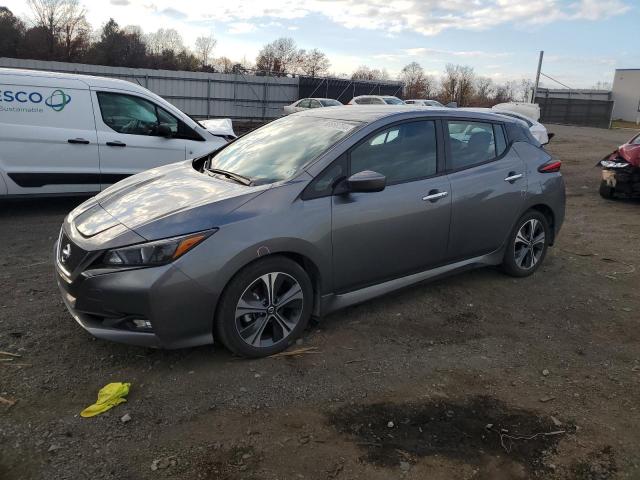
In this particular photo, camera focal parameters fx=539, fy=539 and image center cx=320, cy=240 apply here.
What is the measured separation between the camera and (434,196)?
4312mm

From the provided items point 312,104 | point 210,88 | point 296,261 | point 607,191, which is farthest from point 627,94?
point 296,261

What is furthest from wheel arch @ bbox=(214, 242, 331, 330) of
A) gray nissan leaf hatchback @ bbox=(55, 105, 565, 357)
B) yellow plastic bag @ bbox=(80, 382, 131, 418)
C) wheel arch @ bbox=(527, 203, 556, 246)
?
wheel arch @ bbox=(527, 203, 556, 246)

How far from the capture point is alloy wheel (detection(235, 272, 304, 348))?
347 cm

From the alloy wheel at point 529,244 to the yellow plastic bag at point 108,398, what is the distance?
12.4ft

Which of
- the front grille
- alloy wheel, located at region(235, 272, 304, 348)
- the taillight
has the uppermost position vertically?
the taillight

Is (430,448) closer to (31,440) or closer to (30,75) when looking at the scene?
(31,440)

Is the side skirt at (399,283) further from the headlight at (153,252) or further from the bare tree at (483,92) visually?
the bare tree at (483,92)

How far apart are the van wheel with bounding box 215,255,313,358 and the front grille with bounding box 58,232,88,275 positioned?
0.93 meters

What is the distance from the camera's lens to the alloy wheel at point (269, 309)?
11.4ft

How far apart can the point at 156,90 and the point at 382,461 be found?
26.5m

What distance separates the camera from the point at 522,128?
5340 millimetres

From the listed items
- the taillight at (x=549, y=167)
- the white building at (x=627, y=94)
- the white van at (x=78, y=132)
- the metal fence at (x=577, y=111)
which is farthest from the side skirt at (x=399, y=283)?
the white building at (x=627, y=94)

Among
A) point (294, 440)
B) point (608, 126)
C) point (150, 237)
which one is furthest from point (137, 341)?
point (608, 126)

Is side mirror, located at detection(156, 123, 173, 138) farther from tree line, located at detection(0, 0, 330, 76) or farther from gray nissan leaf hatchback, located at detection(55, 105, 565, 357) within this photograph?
tree line, located at detection(0, 0, 330, 76)
